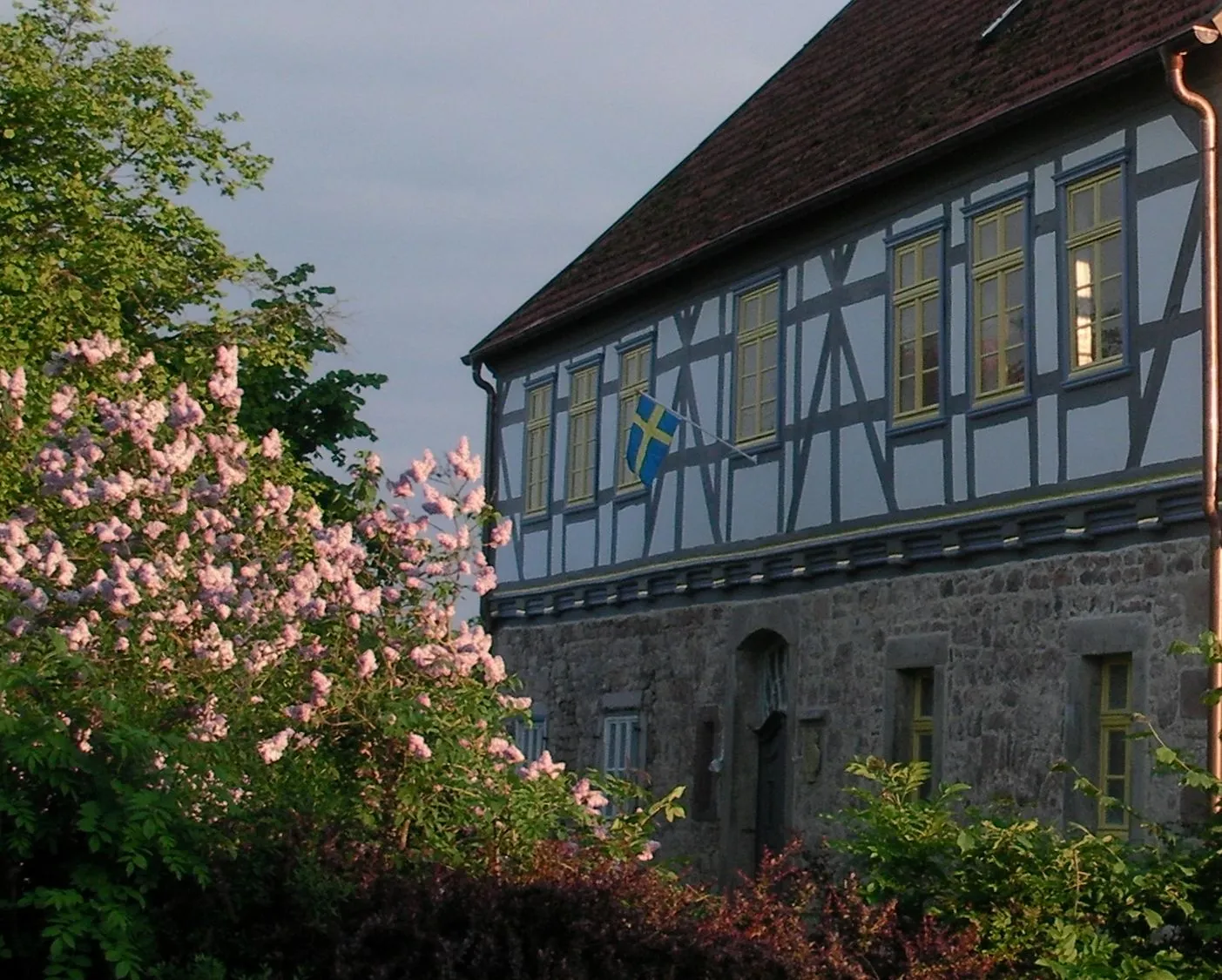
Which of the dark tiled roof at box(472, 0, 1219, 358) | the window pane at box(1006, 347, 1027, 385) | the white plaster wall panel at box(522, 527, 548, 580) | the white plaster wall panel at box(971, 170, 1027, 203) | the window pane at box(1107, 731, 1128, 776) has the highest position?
the dark tiled roof at box(472, 0, 1219, 358)

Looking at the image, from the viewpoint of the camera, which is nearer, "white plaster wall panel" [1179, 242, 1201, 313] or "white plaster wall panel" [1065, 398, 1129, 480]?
"white plaster wall panel" [1179, 242, 1201, 313]

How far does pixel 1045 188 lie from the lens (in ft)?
51.4

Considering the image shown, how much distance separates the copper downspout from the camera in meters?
13.6

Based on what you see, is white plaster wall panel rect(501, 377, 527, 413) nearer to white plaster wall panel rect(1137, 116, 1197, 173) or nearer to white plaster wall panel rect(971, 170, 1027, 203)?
white plaster wall panel rect(971, 170, 1027, 203)

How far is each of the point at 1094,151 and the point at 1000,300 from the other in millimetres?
1344

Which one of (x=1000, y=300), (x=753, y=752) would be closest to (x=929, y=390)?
(x=1000, y=300)

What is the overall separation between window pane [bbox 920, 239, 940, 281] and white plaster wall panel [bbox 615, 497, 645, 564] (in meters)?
4.82

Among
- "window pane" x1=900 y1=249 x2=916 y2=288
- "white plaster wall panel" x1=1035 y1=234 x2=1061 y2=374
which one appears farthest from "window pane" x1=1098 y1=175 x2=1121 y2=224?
"window pane" x1=900 y1=249 x2=916 y2=288

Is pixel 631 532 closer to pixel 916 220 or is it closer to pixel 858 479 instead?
pixel 858 479

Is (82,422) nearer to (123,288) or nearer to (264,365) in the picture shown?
(123,288)

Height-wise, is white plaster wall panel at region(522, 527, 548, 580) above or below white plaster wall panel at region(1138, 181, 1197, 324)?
below

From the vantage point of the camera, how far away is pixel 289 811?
9.92 meters

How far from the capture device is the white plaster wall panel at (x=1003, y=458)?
1553 centimetres

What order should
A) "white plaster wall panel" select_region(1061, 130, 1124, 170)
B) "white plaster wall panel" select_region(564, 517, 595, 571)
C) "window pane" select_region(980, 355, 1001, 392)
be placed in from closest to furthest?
"white plaster wall panel" select_region(1061, 130, 1124, 170) < "window pane" select_region(980, 355, 1001, 392) < "white plaster wall panel" select_region(564, 517, 595, 571)
